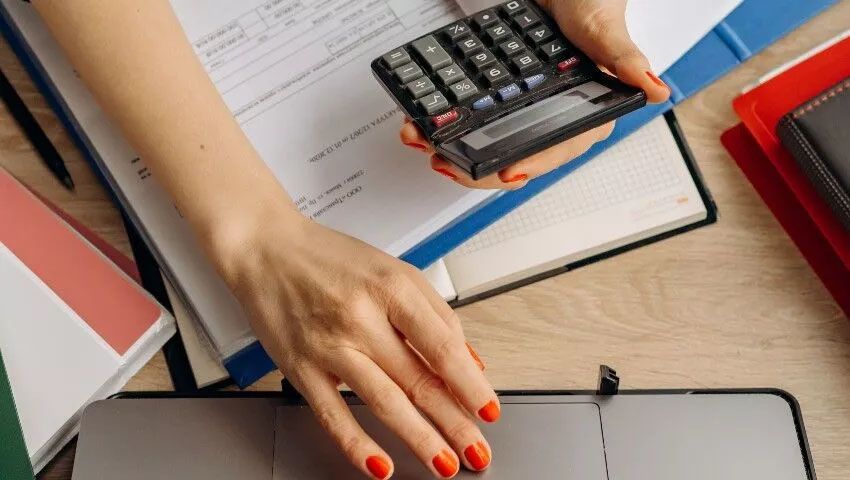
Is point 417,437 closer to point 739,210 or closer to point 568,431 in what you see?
point 568,431

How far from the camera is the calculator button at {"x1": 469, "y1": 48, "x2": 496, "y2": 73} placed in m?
0.49

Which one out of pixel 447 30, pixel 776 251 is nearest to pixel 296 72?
pixel 447 30

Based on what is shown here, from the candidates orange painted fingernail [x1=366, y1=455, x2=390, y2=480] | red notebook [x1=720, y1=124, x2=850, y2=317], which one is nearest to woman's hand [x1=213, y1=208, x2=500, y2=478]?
orange painted fingernail [x1=366, y1=455, x2=390, y2=480]

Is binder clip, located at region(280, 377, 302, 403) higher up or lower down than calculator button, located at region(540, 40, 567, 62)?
lower down

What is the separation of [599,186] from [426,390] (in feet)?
0.66

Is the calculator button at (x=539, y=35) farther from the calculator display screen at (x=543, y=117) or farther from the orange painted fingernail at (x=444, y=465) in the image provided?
the orange painted fingernail at (x=444, y=465)

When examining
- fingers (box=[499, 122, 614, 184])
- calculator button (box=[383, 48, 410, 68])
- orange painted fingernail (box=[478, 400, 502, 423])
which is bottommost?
orange painted fingernail (box=[478, 400, 502, 423])

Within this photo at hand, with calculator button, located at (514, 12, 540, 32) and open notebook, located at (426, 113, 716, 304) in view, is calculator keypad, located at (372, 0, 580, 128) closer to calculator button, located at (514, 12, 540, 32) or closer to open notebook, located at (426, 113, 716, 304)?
calculator button, located at (514, 12, 540, 32)

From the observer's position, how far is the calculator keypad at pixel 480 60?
18.8 inches

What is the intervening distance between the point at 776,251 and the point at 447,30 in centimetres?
27

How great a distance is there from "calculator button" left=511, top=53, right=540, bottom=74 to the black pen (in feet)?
1.00

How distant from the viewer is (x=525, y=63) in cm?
49

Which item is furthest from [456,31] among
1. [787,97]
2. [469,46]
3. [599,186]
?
[787,97]

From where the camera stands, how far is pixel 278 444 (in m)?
0.45
